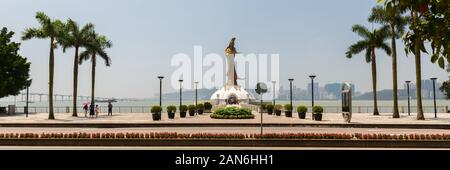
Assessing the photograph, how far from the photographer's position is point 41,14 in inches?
1500

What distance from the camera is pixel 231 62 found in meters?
68.8

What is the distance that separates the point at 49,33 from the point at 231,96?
105ft

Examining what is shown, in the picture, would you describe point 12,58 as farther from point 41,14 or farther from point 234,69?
point 234,69

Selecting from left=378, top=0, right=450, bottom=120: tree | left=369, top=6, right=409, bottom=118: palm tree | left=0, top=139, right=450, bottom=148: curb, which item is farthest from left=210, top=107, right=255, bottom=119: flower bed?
left=378, top=0, right=450, bottom=120: tree

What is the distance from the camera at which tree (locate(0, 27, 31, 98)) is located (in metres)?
51.6

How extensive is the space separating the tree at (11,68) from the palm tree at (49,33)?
15502 mm

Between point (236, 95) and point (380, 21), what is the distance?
2902 cm

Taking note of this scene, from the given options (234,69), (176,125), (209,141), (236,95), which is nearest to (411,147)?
(209,141)

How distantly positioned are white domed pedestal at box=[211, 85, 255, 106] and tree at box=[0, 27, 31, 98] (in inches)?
1108

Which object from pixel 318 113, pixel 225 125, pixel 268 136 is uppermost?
pixel 318 113

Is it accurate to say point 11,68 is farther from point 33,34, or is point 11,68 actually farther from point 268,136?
point 268,136

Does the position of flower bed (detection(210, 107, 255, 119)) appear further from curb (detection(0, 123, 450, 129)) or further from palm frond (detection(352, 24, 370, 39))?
palm frond (detection(352, 24, 370, 39))

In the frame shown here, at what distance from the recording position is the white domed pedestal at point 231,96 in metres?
63.1

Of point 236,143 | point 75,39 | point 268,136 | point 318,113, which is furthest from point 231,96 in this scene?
point 236,143
